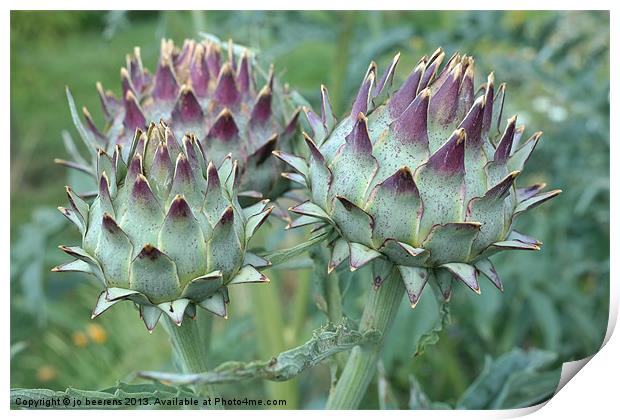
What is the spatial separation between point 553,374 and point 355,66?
546 millimetres

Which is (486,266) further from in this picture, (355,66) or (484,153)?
(355,66)

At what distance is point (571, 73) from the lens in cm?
128

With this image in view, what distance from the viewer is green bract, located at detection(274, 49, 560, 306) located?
57cm

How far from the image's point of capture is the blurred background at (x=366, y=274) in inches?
40.8

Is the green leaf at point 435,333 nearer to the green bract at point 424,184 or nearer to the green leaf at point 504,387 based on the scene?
the green bract at point 424,184

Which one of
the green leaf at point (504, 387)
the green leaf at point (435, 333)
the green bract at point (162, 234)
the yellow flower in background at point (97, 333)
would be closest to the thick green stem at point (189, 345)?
the green bract at point (162, 234)

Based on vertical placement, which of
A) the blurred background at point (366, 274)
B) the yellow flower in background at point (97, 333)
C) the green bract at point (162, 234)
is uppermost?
the green bract at point (162, 234)

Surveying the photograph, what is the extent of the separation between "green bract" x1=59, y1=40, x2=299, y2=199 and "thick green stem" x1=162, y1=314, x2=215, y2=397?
0.37 ft

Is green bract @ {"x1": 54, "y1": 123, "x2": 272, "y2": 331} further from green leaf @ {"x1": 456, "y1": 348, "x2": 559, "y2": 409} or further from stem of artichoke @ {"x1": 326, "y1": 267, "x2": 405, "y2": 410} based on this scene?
green leaf @ {"x1": 456, "y1": 348, "x2": 559, "y2": 409}

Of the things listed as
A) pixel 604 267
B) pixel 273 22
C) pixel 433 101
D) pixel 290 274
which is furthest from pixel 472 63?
pixel 290 274

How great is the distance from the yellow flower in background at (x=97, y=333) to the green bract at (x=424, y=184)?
821 millimetres

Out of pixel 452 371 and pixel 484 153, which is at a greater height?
pixel 484 153

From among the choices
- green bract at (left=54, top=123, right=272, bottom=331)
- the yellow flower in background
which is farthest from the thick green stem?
the yellow flower in background

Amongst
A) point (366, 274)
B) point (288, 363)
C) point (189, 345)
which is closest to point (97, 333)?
point (366, 274)
